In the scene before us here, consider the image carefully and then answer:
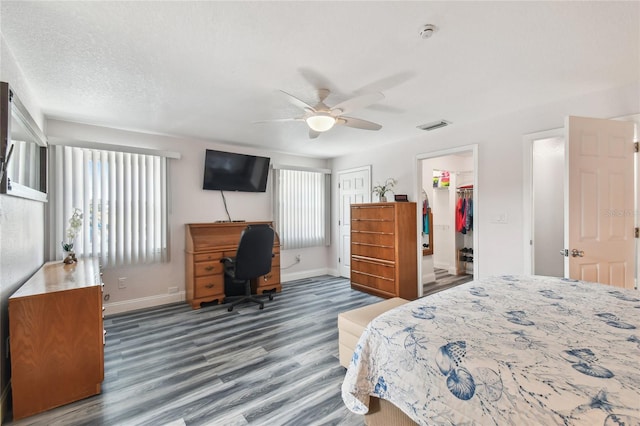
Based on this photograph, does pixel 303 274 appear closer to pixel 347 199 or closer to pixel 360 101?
pixel 347 199

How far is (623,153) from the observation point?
7.64ft

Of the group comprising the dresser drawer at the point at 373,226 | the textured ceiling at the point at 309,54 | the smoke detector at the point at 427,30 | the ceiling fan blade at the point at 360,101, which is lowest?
the dresser drawer at the point at 373,226

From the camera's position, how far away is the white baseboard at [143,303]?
3.41 m

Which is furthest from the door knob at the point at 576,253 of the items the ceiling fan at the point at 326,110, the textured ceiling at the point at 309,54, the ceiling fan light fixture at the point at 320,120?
the ceiling fan light fixture at the point at 320,120

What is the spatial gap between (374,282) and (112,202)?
3.64 m

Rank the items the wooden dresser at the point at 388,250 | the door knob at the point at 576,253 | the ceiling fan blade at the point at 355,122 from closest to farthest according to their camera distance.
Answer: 1. the door knob at the point at 576,253
2. the ceiling fan blade at the point at 355,122
3. the wooden dresser at the point at 388,250

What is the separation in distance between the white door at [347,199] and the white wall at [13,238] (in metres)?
4.09

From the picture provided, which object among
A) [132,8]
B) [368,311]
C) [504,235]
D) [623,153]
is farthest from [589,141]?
[132,8]

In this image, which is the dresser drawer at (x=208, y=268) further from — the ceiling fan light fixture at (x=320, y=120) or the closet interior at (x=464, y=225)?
the closet interior at (x=464, y=225)

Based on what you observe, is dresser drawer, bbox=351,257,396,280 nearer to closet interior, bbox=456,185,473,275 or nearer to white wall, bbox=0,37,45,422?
closet interior, bbox=456,185,473,275

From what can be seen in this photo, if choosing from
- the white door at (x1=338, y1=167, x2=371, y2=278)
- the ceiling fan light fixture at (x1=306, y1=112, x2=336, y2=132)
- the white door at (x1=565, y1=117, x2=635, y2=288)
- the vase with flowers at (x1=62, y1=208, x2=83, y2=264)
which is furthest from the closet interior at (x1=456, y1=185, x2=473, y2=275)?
the vase with flowers at (x1=62, y1=208, x2=83, y2=264)

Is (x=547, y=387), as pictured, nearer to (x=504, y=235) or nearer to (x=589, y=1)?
(x=589, y=1)

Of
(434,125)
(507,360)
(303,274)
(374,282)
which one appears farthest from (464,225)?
(507,360)

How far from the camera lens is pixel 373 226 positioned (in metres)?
4.17
